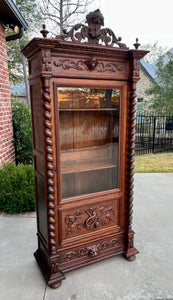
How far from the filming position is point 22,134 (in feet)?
13.2

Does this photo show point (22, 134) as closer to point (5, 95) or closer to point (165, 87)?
point (5, 95)

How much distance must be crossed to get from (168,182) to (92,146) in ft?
9.61

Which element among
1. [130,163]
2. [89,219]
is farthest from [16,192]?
[130,163]

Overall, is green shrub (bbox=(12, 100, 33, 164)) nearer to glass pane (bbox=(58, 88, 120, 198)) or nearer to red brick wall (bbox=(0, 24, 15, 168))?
red brick wall (bbox=(0, 24, 15, 168))

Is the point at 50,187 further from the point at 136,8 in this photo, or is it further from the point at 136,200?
the point at 136,8

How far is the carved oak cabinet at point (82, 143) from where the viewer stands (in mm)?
1582

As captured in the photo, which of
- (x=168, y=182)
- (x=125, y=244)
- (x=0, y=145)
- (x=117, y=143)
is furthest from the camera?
(x=168, y=182)

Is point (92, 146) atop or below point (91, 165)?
atop

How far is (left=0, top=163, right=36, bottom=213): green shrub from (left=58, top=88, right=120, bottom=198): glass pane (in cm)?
135

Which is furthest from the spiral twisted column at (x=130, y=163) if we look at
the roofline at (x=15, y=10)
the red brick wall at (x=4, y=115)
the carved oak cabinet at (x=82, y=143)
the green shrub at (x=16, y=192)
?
the roofline at (x=15, y=10)

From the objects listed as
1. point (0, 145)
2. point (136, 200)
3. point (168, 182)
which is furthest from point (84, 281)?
point (168, 182)

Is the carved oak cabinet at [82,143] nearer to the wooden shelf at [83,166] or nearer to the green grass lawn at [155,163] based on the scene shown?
the wooden shelf at [83,166]

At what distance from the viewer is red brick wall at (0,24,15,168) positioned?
338cm

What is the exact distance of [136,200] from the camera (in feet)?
11.4
